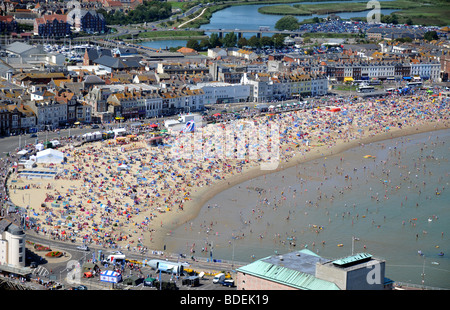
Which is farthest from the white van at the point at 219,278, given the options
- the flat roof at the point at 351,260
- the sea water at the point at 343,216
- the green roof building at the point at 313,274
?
the flat roof at the point at 351,260

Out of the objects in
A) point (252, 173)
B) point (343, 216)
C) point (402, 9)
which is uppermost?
point (402, 9)

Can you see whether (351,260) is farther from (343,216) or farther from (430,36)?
(430,36)

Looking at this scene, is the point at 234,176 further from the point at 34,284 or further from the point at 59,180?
the point at 34,284

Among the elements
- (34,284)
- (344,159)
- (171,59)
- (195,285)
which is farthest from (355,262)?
(171,59)

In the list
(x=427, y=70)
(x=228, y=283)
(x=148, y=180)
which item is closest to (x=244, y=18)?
(x=427, y=70)

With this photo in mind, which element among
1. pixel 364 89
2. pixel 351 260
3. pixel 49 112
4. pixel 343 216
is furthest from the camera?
pixel 364 89

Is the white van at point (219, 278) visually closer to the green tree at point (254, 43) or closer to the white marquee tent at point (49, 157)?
the white marquee tent at point (49, 157)
